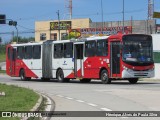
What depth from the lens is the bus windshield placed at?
3094 centimetres

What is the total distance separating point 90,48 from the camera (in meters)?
33.7

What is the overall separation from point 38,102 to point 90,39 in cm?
1663

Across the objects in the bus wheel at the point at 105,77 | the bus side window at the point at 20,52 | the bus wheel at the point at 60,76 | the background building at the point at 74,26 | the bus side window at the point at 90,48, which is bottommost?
the bus wheel at the point at 60,76

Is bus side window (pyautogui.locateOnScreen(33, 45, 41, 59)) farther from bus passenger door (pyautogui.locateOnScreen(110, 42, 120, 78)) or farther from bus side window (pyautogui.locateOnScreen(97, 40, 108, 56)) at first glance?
bus passenger door (pyautogui.locateOnScreen(110, 42, 120, 78))

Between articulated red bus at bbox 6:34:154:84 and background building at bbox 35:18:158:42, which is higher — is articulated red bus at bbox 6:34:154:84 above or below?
below

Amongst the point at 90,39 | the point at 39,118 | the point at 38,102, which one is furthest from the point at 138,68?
the point at 39,118

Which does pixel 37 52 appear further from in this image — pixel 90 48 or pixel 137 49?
pixel 137 49

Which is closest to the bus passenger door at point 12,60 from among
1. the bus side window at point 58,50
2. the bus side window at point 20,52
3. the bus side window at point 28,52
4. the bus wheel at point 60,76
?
the bus side window at point 20,52

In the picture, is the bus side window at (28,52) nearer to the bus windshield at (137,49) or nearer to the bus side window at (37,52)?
the bus side window at (37,52)

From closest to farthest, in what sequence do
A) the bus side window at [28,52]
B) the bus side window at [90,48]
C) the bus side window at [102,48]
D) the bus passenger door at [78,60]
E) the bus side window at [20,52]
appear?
the bus side window at [102,48] → the bus side window at [90,48] → the bus passenger door at [78,60] → the bus side window at [28,52] → the bus side window at [20,52]

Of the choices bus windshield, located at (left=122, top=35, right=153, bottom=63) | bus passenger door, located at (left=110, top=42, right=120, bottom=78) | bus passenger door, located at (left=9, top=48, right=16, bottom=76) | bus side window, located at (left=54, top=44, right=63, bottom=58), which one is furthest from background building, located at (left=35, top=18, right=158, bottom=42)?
bus passenger door, located at (left=110, top=42, right=120, bottom=78)

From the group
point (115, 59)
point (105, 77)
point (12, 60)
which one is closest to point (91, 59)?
point (105, 77)

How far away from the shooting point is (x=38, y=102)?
17.5 metres

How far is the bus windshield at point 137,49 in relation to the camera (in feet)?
102
